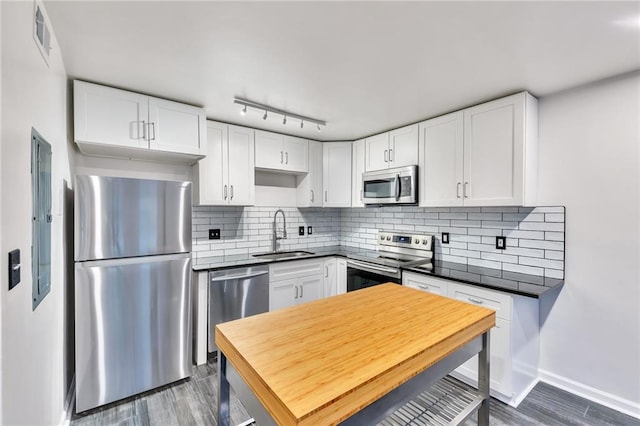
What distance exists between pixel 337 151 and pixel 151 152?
2134 millimetres

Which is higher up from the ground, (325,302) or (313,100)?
(313,100)

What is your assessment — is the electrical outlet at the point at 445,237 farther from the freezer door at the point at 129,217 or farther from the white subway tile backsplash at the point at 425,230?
the freezer door at the point at 129,217

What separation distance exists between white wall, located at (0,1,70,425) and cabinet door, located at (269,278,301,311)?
1.74m

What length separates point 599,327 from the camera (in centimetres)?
217

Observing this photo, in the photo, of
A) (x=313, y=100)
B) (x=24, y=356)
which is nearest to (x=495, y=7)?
(x=313, y=100)

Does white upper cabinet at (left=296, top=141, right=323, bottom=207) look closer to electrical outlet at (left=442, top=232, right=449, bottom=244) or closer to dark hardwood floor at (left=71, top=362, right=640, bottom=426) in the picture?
electrical outlet at (left=442, top=232, right=449, bottom=244)

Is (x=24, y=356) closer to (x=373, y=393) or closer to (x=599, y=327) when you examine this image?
(x=373, y=393)

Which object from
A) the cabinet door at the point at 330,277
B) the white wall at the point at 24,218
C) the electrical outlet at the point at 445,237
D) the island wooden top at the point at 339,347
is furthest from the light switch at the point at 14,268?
the electrical outlet at the point at 445,237

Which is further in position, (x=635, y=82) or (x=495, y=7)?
(x=635, y=82)

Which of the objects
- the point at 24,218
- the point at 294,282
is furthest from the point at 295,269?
the point at 24,218

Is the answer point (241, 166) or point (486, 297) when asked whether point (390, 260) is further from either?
point (241, 166)

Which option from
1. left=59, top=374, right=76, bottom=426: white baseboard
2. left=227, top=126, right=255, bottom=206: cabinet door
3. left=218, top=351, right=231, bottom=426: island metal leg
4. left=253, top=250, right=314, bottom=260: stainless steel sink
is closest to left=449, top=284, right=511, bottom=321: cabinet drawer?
left=253, top=250, right=314, bottom=260: stainless steel sink

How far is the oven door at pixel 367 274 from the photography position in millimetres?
2884

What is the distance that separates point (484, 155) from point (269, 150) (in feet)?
7.08
